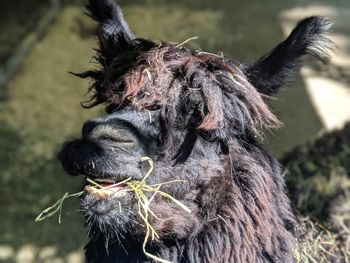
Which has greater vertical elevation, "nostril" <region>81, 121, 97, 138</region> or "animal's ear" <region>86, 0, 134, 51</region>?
"animal's ear" <region>86, 0, 134, 51</region>

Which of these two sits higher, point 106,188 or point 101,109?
point 101,109

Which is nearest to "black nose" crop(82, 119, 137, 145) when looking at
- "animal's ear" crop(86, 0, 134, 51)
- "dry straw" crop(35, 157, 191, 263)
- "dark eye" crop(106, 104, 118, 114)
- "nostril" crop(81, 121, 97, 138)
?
"nostril" crop(81, 121, 97, 138)

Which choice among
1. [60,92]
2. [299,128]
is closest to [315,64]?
[299,128]

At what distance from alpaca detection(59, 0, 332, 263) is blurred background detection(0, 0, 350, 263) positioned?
283 mm

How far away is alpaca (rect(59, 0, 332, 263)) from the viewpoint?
2.66 metres

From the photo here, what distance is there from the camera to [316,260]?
3396mm

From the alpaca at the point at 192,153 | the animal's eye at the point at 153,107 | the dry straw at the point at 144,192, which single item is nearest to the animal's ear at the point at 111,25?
the alpaca at the point at 192,153

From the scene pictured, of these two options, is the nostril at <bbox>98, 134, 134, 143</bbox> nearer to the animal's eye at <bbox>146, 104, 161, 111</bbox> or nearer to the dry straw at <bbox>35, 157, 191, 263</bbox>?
the dry straw at <bbox>35, 157, 191, 263</bbox>

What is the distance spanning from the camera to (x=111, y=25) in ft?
11.0

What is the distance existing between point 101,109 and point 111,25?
1.76 m

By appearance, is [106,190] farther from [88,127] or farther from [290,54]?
[290,54]

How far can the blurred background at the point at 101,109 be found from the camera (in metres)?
4.04

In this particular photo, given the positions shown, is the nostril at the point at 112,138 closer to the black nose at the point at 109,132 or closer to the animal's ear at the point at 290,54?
the black nose at the point at 109,132

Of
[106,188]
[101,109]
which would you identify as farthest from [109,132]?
[101,109]
